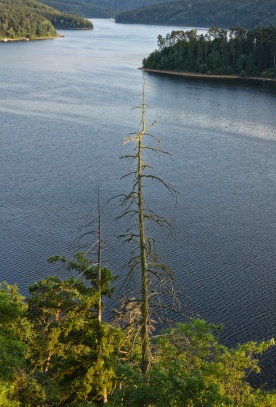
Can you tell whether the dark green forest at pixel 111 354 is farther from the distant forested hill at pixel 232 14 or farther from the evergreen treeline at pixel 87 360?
the distant forested hill at pixel 232 14

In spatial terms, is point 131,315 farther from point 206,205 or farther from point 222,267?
point 206,205

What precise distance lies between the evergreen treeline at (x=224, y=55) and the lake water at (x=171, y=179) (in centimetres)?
854

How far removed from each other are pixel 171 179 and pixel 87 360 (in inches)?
1040

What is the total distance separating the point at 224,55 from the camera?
89125 millimetres

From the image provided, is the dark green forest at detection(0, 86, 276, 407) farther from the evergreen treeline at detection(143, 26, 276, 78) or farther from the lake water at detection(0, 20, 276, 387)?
the evergreen treeline at detection(143, 26, 276, 78)

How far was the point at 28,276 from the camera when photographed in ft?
82.9

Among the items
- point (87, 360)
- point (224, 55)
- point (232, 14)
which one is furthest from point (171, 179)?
point (232, 14)

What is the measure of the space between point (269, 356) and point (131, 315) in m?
10.6

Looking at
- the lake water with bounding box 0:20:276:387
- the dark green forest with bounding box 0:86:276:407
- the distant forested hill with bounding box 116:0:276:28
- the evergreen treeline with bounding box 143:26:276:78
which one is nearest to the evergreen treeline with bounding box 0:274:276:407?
the dark green forest with bounding box 0:86:276:407

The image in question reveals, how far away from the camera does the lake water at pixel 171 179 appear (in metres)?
25.4

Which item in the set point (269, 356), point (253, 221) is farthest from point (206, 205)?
point (269, 356)

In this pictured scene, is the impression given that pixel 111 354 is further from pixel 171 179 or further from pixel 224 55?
pixel 224 55

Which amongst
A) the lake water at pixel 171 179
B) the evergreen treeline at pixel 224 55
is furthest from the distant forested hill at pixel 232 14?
the lake water at pixel 171 179

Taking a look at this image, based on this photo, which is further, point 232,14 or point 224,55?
point 232,14
